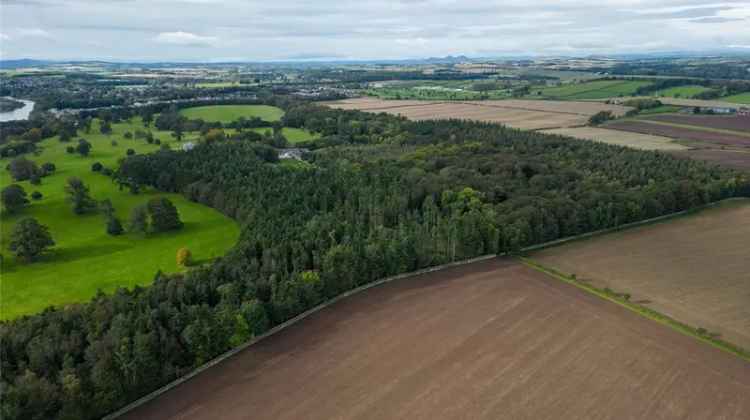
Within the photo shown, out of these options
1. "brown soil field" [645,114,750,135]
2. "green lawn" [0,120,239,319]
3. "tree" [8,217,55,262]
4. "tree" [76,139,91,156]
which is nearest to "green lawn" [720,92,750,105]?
"brown soil field" [645,114,750,135]

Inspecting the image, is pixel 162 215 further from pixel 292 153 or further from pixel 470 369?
pixel 292 153

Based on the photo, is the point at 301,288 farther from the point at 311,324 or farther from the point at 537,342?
the point at 537,342

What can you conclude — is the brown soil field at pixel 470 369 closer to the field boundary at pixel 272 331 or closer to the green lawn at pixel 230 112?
the field boundary at pixel 272 331

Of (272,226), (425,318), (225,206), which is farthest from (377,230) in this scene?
(225,206)

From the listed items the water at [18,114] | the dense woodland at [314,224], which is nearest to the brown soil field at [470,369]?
the dense woodland at [314,224]

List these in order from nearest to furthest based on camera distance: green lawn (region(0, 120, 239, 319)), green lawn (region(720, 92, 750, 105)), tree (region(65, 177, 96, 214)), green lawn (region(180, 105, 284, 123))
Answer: green lawn (region(0, 120, 239, 319)), tree (region(65, 177, 96, 214)), green lawn (region(180, 105, 284, 123)), green lawn (region(720, 92, 750, 105))

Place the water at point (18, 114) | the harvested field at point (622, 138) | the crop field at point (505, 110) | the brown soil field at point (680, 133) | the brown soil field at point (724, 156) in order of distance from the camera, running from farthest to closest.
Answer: the crop field at point (505, 110) < the water at point (18, 114) < the brown soil field at point (680, 133) < the harvested field at point (622, 138) < the brown soil field at point (724, 156)

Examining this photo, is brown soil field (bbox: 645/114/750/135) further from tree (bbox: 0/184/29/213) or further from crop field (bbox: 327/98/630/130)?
tree (bbox: 0/184/29/213)
